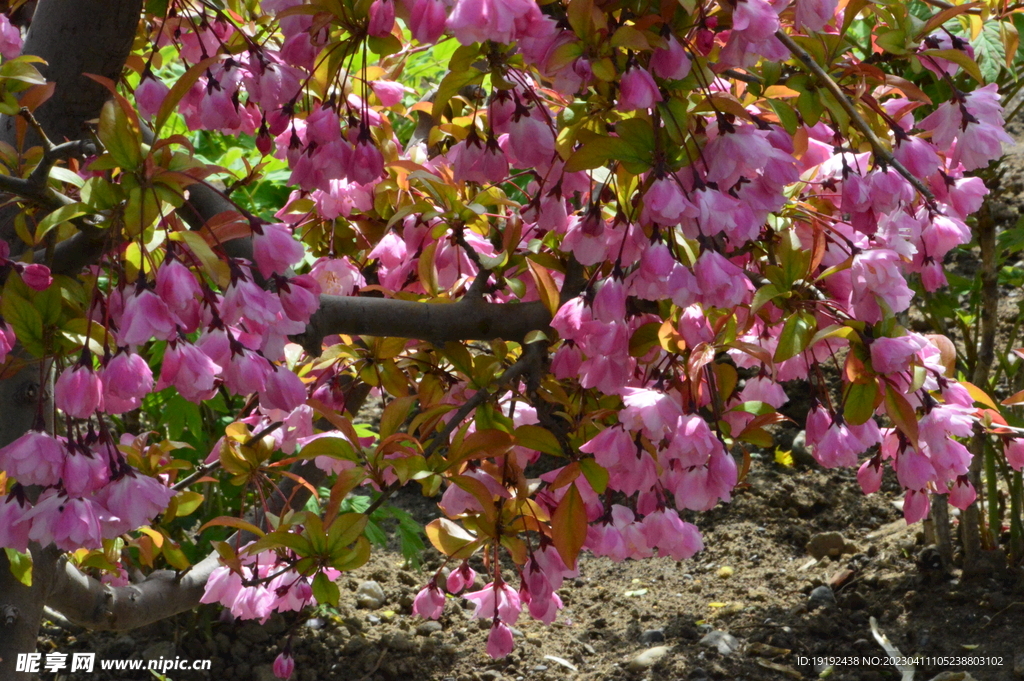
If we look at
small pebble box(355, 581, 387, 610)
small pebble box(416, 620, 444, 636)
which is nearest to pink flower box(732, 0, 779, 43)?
small pebble box(416, 620, 444, 636)

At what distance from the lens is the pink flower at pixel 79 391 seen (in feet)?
2.90

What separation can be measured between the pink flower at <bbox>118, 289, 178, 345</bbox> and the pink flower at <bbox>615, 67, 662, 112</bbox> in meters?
0.50

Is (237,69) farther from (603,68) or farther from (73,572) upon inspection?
(73,572)

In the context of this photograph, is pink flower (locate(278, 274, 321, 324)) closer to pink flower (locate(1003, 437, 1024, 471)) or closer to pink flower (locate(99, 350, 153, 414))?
pink flower (locate(99, 350, 153, 414))

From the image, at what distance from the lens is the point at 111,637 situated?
263 cm

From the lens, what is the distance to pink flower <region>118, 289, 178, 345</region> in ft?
2.77

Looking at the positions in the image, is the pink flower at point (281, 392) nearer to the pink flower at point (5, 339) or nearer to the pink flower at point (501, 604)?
the pink flower at point (5, 339)

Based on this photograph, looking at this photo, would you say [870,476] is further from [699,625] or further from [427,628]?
[427,628]

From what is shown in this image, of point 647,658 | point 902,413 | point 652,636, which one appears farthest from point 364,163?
point 652,636

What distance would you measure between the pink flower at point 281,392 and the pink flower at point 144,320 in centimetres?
18

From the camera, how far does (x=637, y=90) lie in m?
0.91

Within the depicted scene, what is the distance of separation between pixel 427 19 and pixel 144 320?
40 centimetres

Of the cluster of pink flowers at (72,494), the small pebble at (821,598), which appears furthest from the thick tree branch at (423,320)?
the small pebble at (821,598)

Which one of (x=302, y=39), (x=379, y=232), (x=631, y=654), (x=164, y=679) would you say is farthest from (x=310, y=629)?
(x=302, y=39)
